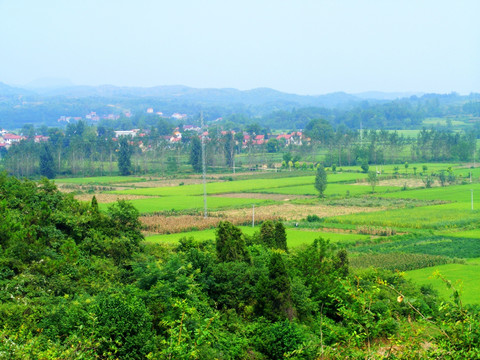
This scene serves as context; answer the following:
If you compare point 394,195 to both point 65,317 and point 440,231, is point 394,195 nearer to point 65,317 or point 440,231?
point 440,231

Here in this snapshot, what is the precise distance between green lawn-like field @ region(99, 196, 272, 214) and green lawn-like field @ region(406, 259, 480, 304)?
18.6m

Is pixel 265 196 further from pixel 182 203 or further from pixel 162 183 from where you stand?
pixel 162 183

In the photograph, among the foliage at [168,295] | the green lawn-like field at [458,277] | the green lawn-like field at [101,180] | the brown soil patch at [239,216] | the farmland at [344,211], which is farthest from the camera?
the green lawn-like field at [101,180]

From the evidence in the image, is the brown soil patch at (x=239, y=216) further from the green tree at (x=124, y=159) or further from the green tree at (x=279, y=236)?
the green tree at (x=124, y=159)

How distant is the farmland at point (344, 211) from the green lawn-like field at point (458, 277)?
3 cm

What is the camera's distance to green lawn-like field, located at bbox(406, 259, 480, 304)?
16375mm

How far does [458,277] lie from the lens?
61.6 ft

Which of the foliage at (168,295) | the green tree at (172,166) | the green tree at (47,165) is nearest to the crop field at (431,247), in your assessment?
the foliage at (168,295)

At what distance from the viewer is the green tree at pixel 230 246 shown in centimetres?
1387

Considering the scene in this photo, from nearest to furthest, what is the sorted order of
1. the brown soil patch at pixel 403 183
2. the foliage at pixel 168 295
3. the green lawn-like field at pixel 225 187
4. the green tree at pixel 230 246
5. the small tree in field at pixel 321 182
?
the foliage at pixel 168 295 < the green tree at pixel 230 246 < the small tree in field at pixel 321 182 < the green lawn-like field at pixel 225 187 < the brown soil patch at pixel 403 183

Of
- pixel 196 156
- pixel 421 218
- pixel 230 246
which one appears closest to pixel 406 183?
pixel 421 218

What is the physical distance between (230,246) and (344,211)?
22.5 m

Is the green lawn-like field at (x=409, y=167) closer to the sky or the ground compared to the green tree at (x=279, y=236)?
closer to the ground

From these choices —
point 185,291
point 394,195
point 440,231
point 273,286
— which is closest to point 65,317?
point 185,291
